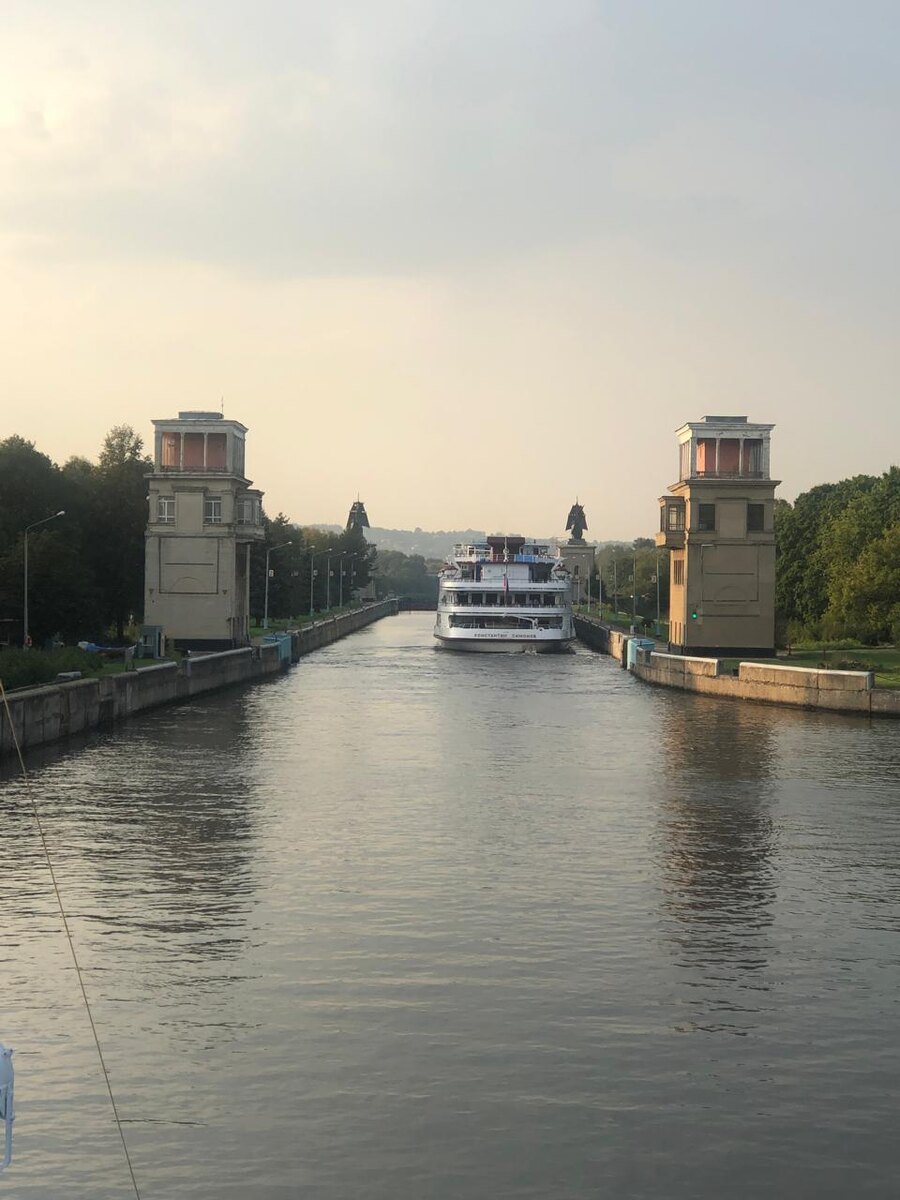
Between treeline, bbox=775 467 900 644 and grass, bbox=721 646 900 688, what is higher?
treeline, bbox=775 467 900 644

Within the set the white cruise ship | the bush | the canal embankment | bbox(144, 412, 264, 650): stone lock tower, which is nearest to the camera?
the bush

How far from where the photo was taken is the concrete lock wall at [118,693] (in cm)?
5332

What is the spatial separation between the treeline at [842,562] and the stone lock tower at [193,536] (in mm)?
42515

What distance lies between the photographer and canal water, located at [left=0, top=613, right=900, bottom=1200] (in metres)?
16.9

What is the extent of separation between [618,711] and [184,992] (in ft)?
181

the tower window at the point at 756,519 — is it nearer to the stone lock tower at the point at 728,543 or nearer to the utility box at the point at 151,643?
the stone lock tower at the point at 728,543

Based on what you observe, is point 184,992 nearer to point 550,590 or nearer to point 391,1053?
point 391,1053

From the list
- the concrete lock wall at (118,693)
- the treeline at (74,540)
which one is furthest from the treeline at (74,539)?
the concrete lock wall at (118,693)

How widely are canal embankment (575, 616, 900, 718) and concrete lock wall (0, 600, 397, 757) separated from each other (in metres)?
26.1

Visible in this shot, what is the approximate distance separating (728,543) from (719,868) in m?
75.3

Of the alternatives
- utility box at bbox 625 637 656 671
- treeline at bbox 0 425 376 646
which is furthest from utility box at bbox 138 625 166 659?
utility box at bbox 625 637 656 671

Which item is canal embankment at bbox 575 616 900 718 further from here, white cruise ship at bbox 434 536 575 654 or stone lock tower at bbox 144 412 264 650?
stone lock tower at bbox 144 412 264 650

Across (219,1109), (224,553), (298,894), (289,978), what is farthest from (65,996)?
(224,553)

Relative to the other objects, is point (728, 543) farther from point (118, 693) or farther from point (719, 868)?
point (719, 868)
